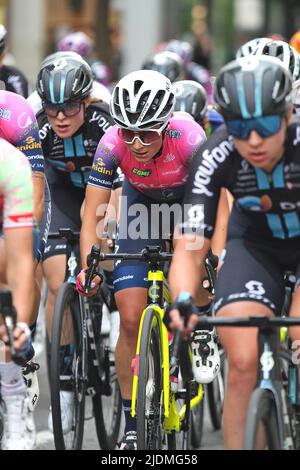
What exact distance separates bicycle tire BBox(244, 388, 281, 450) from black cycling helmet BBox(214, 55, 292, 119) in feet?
3.74

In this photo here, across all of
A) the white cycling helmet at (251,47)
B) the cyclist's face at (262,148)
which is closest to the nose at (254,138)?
the cyclist's face at (262,148)

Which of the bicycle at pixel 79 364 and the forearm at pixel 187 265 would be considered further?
the bicycle at pixel 79 364

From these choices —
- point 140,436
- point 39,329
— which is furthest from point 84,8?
point 140,436

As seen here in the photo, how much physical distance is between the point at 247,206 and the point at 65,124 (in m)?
2.68

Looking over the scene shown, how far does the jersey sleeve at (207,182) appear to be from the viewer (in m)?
5.81

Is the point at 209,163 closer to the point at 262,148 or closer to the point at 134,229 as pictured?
the point at 262,148

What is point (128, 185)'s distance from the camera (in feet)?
25.6

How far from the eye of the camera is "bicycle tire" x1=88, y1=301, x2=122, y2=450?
824cm

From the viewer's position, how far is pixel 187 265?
5820 mm

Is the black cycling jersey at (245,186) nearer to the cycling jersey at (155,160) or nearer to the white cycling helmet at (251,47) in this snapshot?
the cycling jersey at (155,160)

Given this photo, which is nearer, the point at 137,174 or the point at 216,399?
the point at 137,174

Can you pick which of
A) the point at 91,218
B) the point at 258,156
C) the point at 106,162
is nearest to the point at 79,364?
the point at 91,218

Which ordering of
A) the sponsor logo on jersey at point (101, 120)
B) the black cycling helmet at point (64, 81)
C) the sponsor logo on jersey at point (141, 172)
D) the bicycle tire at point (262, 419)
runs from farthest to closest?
the sponsor logo on jersey at point (101, 120) < the black cycling helmet at point (64, 81) < the sponsor logo on jersey at point (141, 172) < the bicycle tire at point (262, 419)

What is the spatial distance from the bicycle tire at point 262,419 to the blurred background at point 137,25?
18276mm
